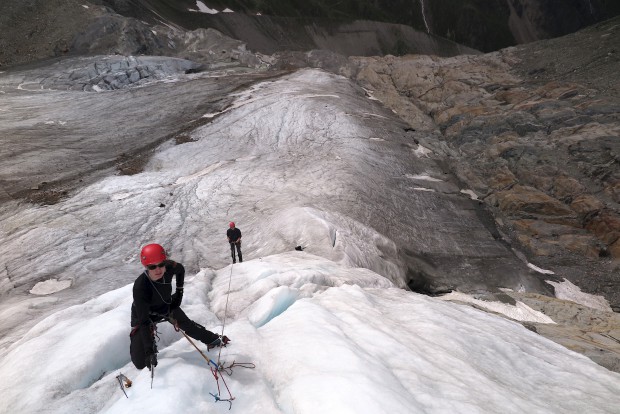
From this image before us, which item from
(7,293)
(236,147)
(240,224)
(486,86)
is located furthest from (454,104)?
(7,293)

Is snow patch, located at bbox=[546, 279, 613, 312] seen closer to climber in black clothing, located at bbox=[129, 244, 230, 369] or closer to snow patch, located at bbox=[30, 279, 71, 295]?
climber in black clothing, located at bbox=[129, 244, 230, 369]

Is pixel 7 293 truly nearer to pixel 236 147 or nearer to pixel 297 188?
pixel 297 188

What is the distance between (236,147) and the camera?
96.2ft

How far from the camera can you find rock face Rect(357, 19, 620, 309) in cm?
3034

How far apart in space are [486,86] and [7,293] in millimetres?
55680

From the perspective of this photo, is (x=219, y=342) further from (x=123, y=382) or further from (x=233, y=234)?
(x=233, y=234)

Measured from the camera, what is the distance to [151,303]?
6113 millimetres

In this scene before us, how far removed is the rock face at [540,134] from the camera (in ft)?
99.6

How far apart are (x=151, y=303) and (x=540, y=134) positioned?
4434cm

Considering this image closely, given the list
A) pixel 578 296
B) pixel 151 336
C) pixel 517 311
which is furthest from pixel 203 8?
pixel 151 336

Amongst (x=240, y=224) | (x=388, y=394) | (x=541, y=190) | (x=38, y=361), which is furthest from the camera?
(x=541, y=190)

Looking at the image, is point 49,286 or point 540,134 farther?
point 540,134

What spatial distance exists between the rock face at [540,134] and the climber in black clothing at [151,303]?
28280 millimetres

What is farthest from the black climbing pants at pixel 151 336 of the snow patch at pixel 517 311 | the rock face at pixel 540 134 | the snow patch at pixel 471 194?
the snow patch at pixel 471 194
